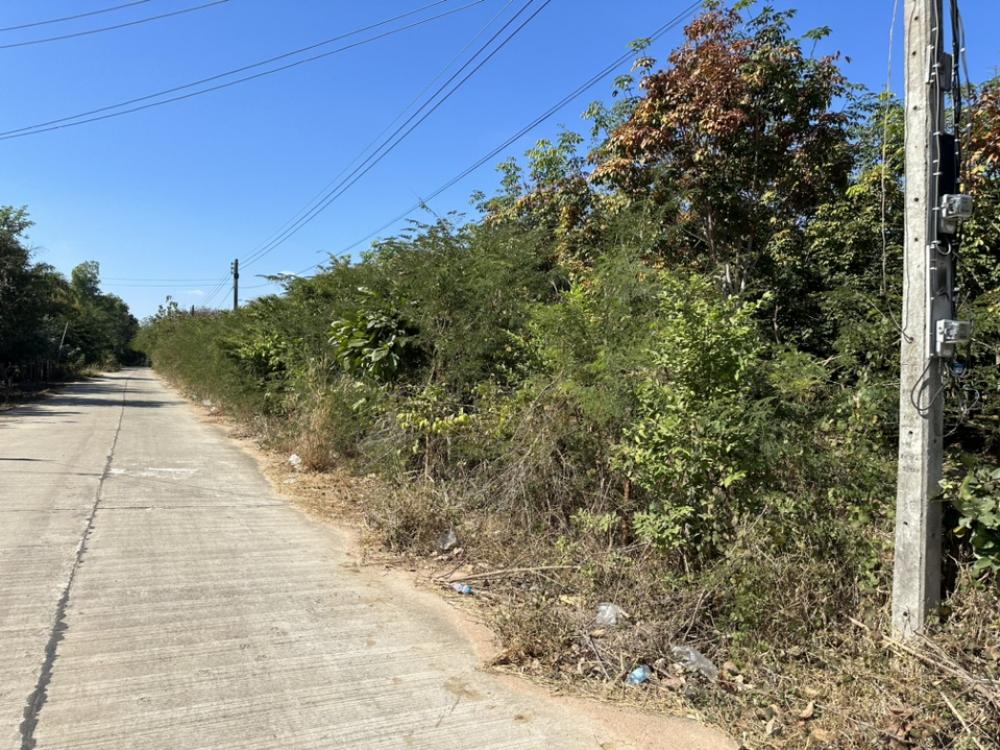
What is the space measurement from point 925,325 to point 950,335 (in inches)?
4.8

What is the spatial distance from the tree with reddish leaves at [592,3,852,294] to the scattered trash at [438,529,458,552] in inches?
172

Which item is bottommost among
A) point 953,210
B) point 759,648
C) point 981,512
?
point 759,648

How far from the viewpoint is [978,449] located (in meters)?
5.07

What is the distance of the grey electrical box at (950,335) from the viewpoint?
10.9 ft

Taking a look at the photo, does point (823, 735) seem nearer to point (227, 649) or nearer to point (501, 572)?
point (501, 572)

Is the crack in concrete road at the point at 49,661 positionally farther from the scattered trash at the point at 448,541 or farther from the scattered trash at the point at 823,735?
the scattered trash at the point at 823,735

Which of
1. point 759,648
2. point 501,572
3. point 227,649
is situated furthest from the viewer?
point 501,572

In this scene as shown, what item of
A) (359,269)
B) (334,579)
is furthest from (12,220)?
(334,579)

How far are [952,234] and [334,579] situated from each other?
458cm

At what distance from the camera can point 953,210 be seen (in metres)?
3.36

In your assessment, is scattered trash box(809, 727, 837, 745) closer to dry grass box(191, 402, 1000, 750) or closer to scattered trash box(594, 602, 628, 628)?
dry grass box(191, 402, 1000, 750)

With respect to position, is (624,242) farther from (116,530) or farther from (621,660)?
(116,530)

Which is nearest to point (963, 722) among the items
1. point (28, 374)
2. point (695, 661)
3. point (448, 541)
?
point (695, 661)

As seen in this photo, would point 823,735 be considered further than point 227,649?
No
